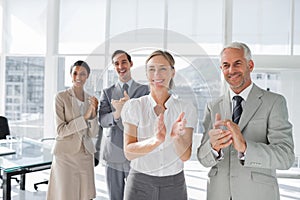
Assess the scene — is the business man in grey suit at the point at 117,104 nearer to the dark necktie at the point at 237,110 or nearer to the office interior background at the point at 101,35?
the dark necktie at the point at 237,110

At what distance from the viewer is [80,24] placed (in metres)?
5.83

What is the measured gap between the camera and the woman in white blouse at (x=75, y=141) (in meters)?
1.84

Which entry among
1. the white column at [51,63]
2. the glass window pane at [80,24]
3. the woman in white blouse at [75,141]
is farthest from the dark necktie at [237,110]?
the white column at [51,63]

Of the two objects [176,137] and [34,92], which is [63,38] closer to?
[34,92]

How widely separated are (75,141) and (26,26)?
450 centimetres

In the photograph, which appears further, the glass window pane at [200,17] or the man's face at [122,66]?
the glass window pane at [200,17]

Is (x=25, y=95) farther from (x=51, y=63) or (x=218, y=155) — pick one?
(x=218, y=155)

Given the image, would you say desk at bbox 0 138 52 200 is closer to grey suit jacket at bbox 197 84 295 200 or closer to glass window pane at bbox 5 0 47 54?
grey suit jacket at bbox 197 84 295 200

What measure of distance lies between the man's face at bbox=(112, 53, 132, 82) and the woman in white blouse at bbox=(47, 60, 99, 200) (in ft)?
0.69

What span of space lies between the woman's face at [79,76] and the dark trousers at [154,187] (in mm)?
580

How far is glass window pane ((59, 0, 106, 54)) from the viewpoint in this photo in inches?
220

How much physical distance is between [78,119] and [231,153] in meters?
0.87

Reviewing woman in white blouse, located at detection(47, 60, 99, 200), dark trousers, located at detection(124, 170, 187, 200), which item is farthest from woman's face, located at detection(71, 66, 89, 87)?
dark trousers, located at detection(124, 170, 187, 200)

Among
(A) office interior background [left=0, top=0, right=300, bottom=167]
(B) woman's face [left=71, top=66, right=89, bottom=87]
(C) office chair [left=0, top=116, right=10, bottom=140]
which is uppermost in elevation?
(A) office interior background [left=0, top=0, right=300, bottom=167]
